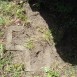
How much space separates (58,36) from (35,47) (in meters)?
0.43

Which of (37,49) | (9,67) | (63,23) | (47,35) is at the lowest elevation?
(9,67)

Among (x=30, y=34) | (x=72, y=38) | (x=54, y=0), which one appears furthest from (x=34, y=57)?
(x=54, y=0)

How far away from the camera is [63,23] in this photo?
4594 millimetres

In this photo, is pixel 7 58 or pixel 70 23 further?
pixel 70 23

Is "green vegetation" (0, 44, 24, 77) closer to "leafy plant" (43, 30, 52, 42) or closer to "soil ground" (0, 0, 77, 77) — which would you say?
"soil ground" (0, 0, 77, 77)

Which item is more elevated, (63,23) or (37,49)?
(63,23)

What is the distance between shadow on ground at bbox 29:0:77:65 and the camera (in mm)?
4287

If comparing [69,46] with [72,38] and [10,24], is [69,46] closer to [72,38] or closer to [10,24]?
[72,38]

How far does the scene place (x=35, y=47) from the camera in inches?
170

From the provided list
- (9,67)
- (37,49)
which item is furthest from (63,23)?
(9,67)

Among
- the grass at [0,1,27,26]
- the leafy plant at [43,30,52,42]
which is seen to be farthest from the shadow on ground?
the grass at [0,1,27,26]

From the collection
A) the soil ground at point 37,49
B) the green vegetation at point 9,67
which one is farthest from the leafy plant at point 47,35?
the green vegetation at point 9,67

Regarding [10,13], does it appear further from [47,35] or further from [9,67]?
[9,67]

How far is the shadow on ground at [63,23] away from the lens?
429 centimetres
